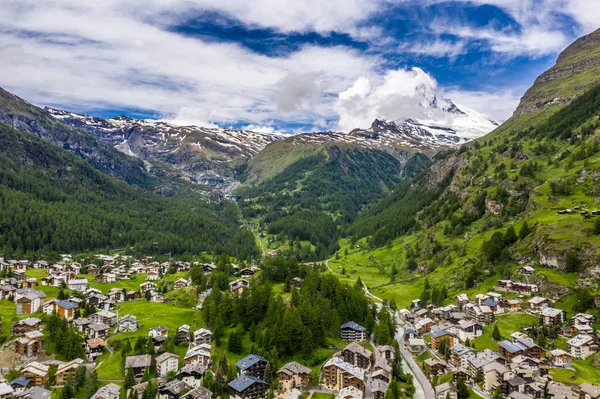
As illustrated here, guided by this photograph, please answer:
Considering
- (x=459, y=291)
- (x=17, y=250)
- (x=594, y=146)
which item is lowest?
(x=17, y=250)

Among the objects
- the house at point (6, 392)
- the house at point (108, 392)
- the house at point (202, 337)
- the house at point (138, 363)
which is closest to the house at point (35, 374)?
the house at point (6, 392)

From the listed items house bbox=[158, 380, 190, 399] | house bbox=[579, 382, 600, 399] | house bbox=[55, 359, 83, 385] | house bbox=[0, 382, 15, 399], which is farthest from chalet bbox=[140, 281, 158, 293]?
house bbox=[579, 382, 600, 399]

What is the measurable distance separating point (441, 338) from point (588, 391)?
124ft

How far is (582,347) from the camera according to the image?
9300 cm

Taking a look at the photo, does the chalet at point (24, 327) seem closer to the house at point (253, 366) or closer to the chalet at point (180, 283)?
the house at point (253, 366)

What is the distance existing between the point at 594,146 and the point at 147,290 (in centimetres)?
18060

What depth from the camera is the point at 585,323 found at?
10150 cm

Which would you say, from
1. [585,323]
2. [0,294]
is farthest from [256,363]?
[0,294]

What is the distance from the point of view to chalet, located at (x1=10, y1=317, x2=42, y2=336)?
107000mm

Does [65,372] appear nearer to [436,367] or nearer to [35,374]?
[35,374]

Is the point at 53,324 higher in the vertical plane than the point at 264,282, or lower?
lower

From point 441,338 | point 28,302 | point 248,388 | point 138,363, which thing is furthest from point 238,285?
point 441,338

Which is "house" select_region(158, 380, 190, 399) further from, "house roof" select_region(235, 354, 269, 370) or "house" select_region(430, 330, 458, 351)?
"house" select_region(430, 330, 458, 351)

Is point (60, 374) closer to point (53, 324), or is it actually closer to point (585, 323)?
point (53, 324)
